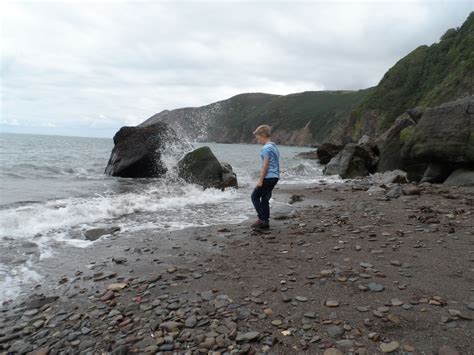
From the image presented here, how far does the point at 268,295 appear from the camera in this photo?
16.8 feet

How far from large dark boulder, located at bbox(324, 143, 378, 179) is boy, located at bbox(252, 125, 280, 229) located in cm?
1663

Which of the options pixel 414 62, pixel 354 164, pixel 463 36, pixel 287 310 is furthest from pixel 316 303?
pixel 414 62

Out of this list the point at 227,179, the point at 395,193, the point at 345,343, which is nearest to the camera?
the point at 345,343

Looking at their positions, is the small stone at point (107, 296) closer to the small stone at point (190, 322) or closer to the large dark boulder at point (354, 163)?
the small stone at point (190, 322)

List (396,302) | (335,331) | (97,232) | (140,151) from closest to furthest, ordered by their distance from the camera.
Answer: (335,331) < (396,302) < (97,232) < (140,151)

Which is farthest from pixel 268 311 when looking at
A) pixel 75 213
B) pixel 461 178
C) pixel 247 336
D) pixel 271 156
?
pixel 461 178

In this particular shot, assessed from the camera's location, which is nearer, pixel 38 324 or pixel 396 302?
pixel 396 302

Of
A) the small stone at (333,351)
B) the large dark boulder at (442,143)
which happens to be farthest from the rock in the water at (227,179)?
the small stone at (333,351)

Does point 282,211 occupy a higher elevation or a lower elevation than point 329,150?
lower

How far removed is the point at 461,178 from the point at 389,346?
42.0ft

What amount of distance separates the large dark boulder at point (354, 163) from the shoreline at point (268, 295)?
1663 centimetres

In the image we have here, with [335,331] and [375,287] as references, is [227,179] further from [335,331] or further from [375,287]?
[335,331]

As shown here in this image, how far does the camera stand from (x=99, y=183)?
2089 centimetres

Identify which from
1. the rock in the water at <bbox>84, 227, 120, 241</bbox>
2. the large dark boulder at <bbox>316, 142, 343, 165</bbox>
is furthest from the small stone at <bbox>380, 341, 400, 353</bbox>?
the large dark boulder at <bbox>316, 142, 343, 165</bbox>
